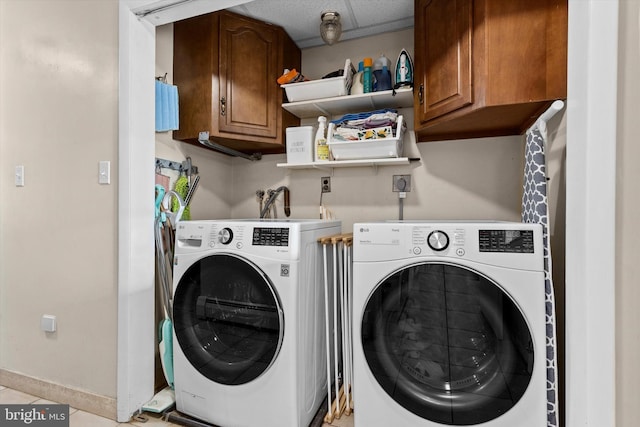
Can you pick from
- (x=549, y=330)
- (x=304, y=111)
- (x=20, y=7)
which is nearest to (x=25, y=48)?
(x=20, y=7)

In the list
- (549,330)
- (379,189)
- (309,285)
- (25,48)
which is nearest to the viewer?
(549,330)

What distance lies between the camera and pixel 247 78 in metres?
1.98

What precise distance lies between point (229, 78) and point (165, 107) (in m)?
0.42

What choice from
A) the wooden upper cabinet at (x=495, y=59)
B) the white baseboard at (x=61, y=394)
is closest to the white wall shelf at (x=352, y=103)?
the wooden upper cabinet at (x=495, y=59)

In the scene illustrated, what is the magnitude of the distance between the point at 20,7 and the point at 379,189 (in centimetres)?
236

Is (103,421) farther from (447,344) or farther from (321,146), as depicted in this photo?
(321,146)

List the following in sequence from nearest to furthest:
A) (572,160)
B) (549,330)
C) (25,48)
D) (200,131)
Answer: (572,160) → (549,330) → (25,48) → (200,131)

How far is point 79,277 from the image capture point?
166 cm

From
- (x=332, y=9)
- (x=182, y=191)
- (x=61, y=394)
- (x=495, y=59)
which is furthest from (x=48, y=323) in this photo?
(x=495, y=59)

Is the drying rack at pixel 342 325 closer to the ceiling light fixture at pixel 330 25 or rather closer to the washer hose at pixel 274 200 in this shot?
the washer hose at pixel 274 200

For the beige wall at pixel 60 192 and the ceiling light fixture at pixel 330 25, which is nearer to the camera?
the beige wall at pixel 60 192

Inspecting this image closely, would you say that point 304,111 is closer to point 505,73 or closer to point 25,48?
point 505,73

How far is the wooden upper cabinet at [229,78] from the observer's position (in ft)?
6.12

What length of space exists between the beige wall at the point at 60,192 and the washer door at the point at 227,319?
0.39 m
